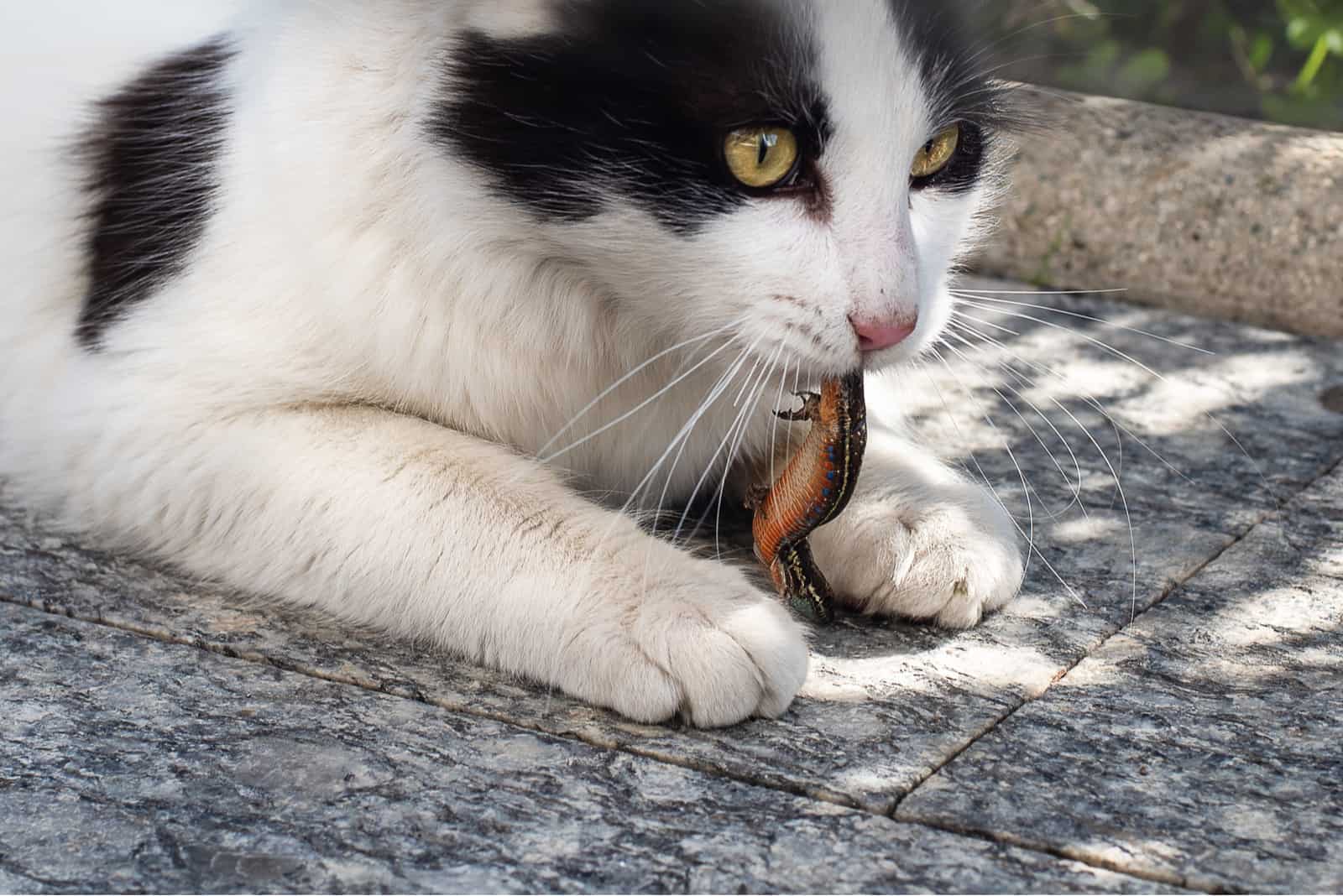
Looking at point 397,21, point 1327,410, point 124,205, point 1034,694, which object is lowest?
point 1034,694

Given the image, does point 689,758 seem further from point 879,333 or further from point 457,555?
point 879,333

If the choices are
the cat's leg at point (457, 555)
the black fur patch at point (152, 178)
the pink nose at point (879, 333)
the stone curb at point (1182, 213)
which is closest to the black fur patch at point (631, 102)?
the pink nose at point (879, 333)

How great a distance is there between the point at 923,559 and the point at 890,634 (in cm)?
12

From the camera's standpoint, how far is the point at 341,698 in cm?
196

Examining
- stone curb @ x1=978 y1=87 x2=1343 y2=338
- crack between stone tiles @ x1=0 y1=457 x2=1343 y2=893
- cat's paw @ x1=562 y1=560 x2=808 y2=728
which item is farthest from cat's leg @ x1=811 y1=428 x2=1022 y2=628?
stone curb @ x1=978 y1=87 x2=1343 y2=338

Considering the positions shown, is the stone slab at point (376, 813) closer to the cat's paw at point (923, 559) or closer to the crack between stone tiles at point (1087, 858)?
the crack between stone tiles at point (1087, 858)

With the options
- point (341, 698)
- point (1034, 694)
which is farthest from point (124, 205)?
point (1034, 694)

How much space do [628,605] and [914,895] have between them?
0.56 meters

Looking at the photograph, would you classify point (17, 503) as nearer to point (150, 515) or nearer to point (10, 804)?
point (150, 515)

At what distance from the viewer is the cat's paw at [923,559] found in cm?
220

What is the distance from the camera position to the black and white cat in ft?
6.13

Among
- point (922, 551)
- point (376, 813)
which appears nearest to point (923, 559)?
point (922, 551)

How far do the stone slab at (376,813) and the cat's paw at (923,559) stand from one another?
1.76 ft

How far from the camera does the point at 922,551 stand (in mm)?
2229
